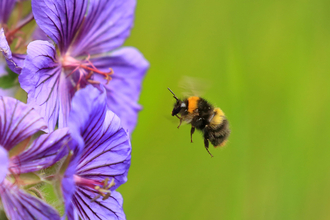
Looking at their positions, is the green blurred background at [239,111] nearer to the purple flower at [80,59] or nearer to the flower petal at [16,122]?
the purple flower at [80,59]

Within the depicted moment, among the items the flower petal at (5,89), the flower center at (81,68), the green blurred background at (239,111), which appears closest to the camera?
the flower petal at (5,89)

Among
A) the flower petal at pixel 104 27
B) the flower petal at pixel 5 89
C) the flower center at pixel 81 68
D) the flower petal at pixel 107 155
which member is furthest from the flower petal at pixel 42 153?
the flower petal at pixel 104 27

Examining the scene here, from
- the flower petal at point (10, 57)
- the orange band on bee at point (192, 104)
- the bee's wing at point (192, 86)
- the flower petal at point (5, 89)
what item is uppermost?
the bee's wing at point (192, 86)

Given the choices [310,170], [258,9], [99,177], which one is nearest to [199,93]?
[99,177]

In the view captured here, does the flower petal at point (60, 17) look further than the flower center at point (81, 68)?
No

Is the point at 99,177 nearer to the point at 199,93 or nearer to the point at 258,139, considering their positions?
the point at 199,93

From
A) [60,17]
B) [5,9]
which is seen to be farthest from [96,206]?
[5,9]
